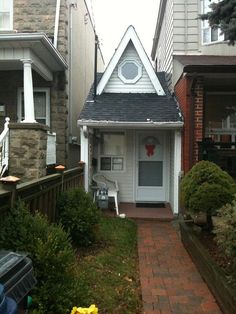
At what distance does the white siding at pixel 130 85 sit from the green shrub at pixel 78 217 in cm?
615

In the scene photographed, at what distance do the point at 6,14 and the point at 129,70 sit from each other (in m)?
3.90

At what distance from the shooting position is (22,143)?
28.0 feet

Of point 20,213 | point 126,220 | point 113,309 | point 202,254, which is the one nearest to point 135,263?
point 202,254

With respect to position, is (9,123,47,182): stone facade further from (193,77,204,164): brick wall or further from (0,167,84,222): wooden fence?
(193,77,204,164): brick wall

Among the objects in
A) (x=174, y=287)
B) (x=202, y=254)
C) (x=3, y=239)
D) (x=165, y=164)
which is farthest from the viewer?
(x=165, y=164)

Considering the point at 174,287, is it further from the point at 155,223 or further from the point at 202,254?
the point at 155,223

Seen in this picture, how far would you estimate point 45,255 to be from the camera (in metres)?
4.09

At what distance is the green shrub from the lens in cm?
722

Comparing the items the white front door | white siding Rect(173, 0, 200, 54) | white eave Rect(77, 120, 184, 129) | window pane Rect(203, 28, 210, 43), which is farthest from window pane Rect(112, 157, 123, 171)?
window pane Rect(203, 28, 210, 43)

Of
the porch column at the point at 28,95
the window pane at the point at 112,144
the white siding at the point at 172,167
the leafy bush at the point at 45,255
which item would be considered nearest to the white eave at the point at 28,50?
the porch column at the point at 28,95

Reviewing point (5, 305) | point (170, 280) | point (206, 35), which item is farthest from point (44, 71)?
point (5, 305)

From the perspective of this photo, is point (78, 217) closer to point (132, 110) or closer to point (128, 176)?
point (132, 110)

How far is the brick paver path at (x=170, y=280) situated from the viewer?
5.13m

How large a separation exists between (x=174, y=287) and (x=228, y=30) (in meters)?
4.46
